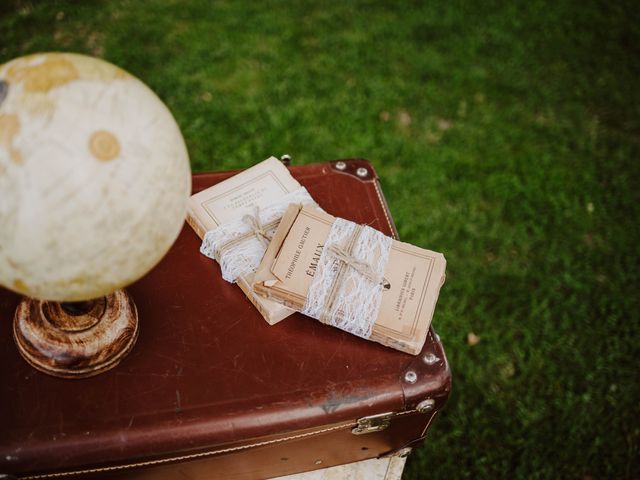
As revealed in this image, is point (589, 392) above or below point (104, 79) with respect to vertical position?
below

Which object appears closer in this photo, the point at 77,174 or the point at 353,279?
the point at 77,174

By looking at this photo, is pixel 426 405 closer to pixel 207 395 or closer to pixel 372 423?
pixel 372 423

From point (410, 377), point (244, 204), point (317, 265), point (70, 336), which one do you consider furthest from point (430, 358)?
point (70, 336)

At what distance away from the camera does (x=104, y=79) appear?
1.00 meters

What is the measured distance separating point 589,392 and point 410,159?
5.14 feet

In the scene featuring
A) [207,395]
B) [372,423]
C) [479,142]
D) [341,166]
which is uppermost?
[341,166]

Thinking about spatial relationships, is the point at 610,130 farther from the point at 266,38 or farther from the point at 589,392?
the point at 266,38

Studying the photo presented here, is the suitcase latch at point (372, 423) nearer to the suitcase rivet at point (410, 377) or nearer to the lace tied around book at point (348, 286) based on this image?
the suitcase rivet at point (410, 377)

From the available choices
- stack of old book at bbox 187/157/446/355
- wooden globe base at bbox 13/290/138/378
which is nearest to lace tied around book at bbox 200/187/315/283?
stack of old book at bbox 187/157/446/355

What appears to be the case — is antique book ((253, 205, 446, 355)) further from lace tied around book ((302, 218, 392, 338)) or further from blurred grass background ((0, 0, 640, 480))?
blurred grass background ((0, 0, 640, 480))

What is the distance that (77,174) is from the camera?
36.7 inches

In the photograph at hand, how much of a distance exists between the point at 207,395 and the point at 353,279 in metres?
0.51

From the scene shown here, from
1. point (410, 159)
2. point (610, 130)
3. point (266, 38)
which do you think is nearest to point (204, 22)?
point (266, 38)

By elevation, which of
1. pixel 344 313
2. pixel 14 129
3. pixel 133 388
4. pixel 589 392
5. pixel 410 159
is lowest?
pixel 589 392
